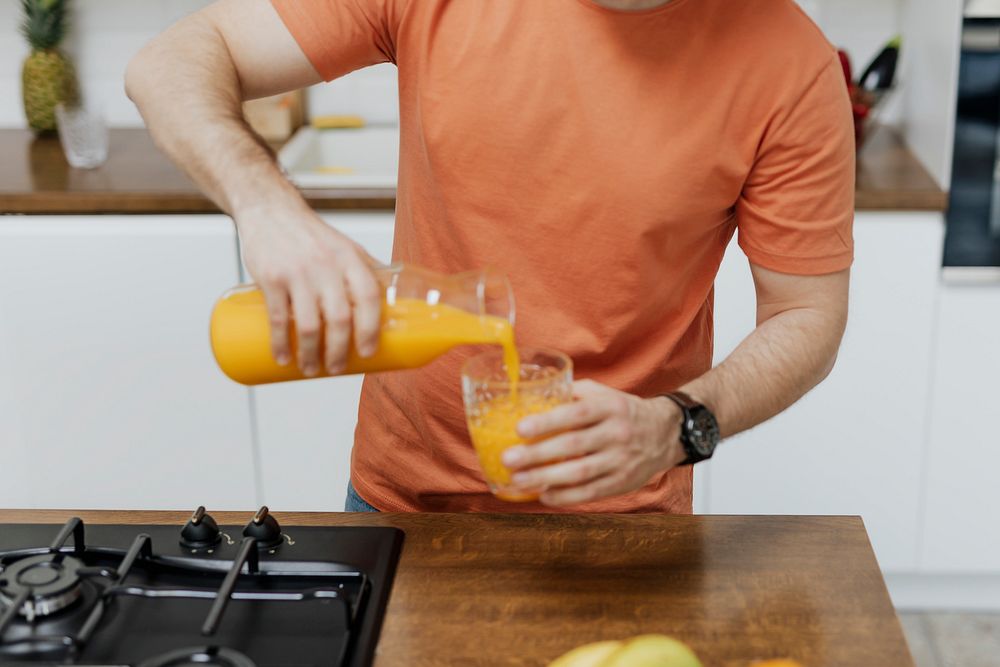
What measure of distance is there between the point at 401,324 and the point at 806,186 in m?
0.53

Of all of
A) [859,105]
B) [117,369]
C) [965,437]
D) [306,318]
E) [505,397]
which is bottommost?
[965,437]

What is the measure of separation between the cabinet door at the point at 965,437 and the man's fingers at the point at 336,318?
167cm

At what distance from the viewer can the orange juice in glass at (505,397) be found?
104 centimetres

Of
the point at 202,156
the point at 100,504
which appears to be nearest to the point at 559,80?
the point at 202,156

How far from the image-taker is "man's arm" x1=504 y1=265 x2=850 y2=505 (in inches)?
41.1

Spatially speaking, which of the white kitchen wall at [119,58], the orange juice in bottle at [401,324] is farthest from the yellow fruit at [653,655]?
the white kitchen wall at [119,58]

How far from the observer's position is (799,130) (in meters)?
1.30

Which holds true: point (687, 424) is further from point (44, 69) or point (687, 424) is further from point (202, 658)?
point (44, 69)

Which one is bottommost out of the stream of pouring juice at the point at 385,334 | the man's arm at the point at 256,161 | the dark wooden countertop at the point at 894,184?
the dark wooden countertop at the point at 894,184

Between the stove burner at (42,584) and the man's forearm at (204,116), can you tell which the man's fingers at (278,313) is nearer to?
the man's forearm at (204,116)

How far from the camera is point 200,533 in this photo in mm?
1119

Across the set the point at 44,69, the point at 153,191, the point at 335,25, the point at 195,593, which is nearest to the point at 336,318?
the point at 195,593

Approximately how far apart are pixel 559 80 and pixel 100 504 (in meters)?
1.63

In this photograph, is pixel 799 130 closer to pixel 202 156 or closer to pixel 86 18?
pixel 202 156
